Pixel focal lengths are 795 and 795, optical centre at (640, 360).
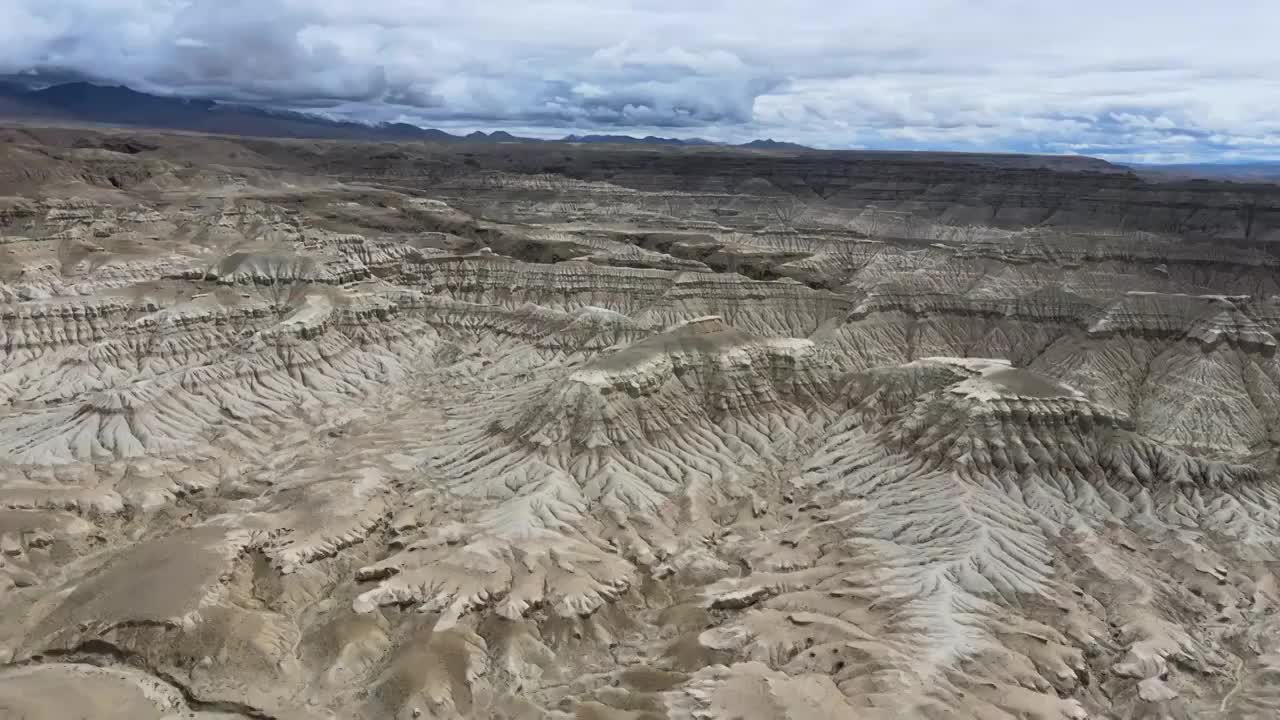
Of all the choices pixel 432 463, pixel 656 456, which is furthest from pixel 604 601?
pixel 432 463

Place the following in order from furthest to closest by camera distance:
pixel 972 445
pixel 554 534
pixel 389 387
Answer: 1. pixel 389 387
2. pixel 972 445
3. pixel 554 534

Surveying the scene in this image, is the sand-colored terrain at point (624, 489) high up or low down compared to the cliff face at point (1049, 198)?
down

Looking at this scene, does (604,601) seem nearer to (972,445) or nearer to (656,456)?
(656,456)

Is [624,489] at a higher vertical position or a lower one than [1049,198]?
lower

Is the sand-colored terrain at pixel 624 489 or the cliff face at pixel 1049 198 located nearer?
the sand-colored terrain at pixel 624 489

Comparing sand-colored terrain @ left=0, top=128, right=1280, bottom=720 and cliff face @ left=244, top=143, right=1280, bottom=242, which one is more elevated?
cliff face @ left=244, top=143, right=1280, bottom=242

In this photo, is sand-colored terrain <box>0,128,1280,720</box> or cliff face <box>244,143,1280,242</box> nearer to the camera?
sand-colored terrain <box>0,128,1280,720</box>

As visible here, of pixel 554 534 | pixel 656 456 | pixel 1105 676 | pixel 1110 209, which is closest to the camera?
pixel 1105 676

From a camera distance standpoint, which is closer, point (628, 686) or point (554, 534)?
point (628, 686)
